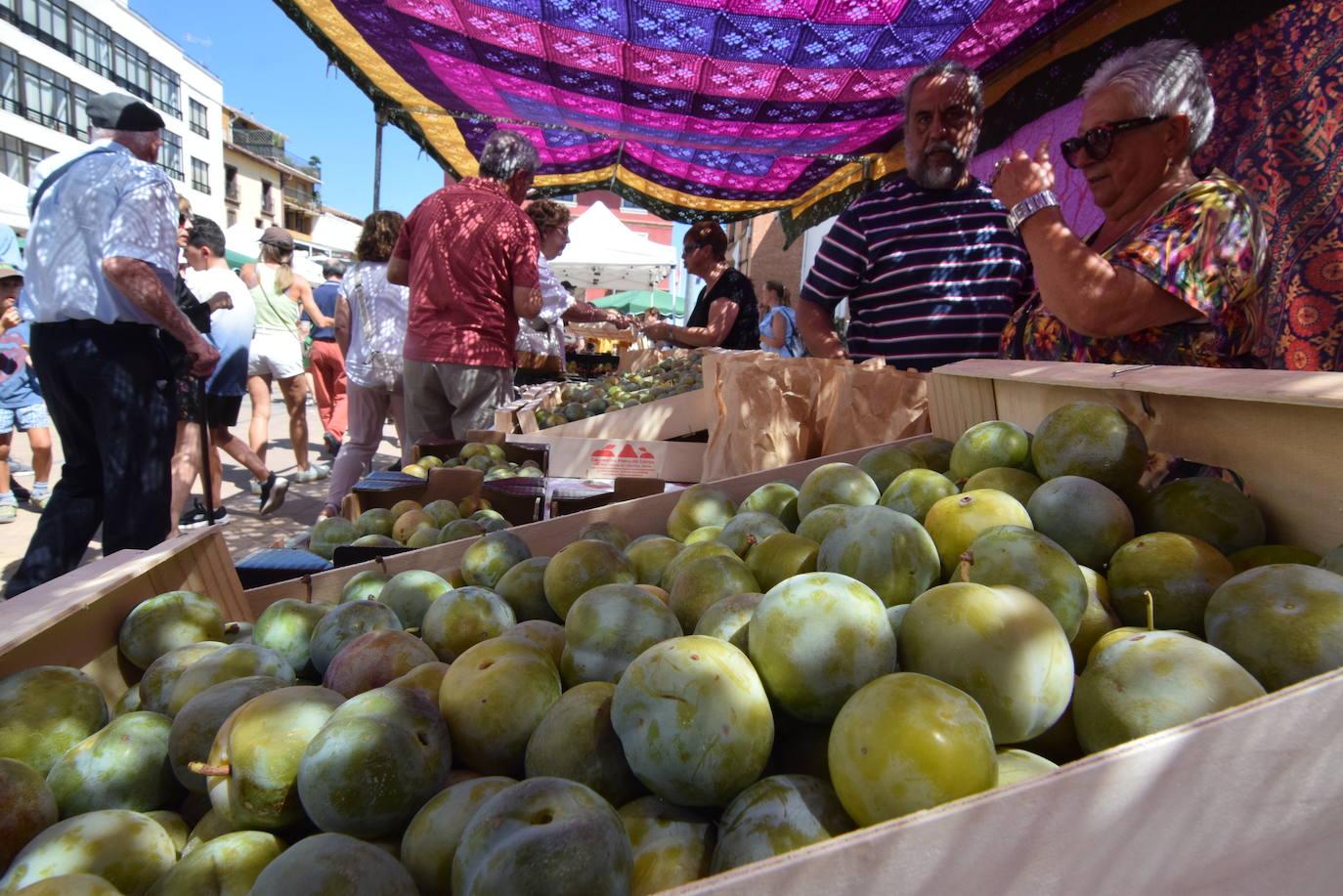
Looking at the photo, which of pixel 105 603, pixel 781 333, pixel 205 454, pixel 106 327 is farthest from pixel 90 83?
pixel 105 603

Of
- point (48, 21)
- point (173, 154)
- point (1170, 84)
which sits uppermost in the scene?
point (48, 21)

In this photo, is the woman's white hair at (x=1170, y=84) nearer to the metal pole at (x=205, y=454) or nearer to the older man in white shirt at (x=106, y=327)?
the older man in white shirt at (x=106, y=327)

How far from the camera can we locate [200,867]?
2.77ft

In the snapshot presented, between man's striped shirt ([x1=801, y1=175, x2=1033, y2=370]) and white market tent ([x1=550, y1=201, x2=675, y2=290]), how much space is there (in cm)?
1212

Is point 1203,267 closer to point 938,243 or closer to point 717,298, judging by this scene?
point 938,243

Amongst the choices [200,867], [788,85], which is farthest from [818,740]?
[788,85]

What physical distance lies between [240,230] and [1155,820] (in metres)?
20.9

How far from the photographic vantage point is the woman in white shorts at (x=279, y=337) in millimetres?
7230

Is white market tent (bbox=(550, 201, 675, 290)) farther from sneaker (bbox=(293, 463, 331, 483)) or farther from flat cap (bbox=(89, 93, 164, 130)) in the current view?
flat cap (bbox=(89, 93, 164, 130))

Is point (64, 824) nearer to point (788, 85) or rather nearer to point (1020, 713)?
point (1020, 713)

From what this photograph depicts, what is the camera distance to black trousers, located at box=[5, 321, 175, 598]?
3154mm

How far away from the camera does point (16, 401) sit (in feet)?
20.1

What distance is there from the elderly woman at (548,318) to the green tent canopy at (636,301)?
18861 mm

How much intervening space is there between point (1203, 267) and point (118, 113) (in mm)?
4118
